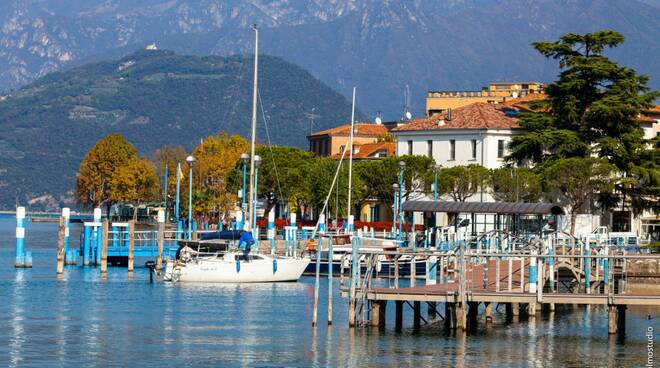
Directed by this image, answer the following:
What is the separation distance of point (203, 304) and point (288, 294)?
666cm

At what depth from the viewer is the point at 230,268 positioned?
7862 centimetres

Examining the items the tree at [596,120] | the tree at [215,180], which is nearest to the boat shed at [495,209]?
the tree at [596,120]

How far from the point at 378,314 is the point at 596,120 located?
192 ft

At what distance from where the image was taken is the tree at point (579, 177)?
107 m

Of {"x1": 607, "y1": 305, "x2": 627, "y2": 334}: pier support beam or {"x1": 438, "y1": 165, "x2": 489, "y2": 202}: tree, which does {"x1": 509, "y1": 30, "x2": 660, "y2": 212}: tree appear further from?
{"x1": 607, "y1": 305, "x2": 627, "y2": 334}: pier support beam

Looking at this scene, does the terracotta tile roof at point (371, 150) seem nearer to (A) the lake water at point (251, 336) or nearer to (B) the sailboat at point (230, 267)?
(B) the sailboat at point (230, 267)

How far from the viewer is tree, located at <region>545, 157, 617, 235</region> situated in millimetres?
107375

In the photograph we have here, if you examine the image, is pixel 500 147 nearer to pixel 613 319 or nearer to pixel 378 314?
pixel 378 314

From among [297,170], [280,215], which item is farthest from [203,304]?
[280,215]

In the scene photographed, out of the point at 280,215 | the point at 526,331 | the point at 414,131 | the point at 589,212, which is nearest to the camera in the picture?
the point at 526,331

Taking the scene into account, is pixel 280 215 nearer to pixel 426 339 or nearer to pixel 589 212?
pixel 589 212

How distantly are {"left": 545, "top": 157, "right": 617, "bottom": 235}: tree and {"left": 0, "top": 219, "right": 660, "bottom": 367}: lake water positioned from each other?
117 feet

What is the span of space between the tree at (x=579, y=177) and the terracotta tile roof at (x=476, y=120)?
15985 millimetres

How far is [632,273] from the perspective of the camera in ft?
269
